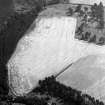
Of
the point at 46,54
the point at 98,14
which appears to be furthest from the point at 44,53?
the point at 98,14

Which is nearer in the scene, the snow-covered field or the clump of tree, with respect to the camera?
the snow-covered field

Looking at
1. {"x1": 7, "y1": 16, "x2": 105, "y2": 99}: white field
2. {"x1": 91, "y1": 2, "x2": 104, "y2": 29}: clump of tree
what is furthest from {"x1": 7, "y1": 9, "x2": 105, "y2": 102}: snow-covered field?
{"x1": 91, "y1": 2, "x2": 104, "y2": 29}: clump of tree

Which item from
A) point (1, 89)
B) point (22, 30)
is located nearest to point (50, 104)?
point (1, 89)

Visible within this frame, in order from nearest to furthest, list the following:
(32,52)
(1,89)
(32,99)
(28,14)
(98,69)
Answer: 1. (32,99)
2. (1,89)
3. (98,69)
4. (32,52)
5. (28,14)

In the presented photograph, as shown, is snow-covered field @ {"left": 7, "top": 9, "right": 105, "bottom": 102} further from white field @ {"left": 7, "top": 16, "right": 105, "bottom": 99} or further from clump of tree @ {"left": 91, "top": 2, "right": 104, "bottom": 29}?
clump of tree @ {"left": 91, "top": 2, "right": 104, "bottom": 29}

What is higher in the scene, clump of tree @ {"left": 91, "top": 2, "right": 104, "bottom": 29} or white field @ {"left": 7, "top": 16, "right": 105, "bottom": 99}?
clump of tree @ {"left": 91, "top": 2, "right": 104, "bottom": 29}

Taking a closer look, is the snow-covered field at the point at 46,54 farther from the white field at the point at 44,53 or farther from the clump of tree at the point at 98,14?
the clump of tree at the point at 98,14

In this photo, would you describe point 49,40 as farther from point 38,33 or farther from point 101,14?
point 101,14

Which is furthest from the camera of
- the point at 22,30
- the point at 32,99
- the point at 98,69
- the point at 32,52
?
the point at 22,30
